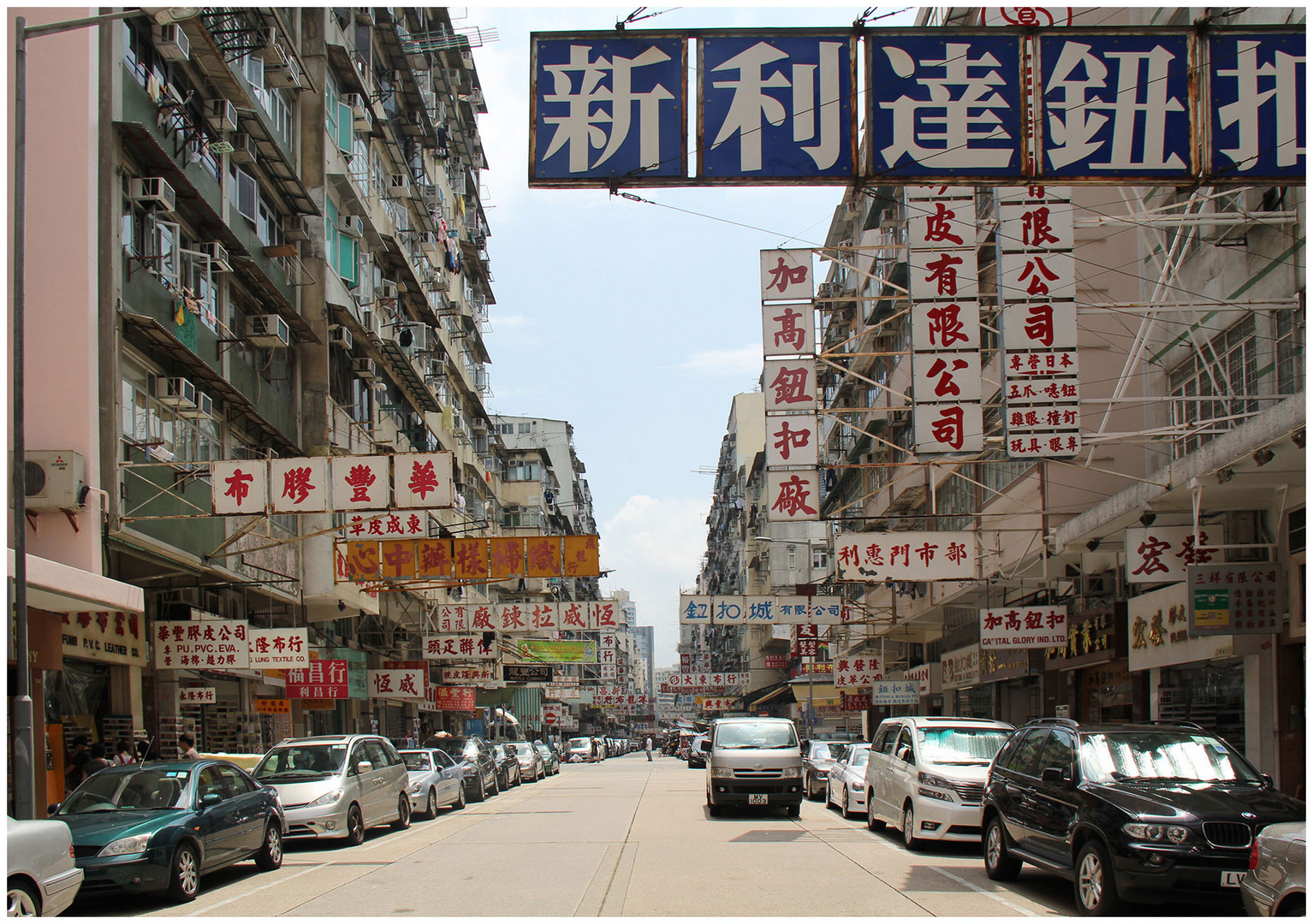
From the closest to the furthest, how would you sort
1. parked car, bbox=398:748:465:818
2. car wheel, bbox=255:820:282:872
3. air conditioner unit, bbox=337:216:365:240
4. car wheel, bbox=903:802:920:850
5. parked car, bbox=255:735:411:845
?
1. car wheel, bbox=255:820:282:872
2. car wheel, bbox=903:802:920:850
3. parked car, bbox=255:735:411:845
4. parked car, bbox=398:748:465:818
5. air conditioner unit, bbox=337:216:365:240

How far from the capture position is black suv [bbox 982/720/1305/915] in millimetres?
9891

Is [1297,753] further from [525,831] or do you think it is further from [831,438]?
[831,438]

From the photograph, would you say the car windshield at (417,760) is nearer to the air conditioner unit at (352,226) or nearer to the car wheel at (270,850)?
the car wheel at (270,850)

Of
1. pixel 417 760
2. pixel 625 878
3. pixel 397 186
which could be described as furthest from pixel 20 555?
pixel 397 186

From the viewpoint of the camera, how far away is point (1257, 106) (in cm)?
995

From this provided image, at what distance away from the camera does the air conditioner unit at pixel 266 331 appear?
27484mm

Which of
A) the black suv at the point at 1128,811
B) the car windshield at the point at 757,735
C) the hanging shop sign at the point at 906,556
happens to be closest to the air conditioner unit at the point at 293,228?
the hanging shop sign at the point at 906,556

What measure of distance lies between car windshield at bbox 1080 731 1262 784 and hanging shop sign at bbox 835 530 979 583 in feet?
39.9

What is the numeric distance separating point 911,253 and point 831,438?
35.7m

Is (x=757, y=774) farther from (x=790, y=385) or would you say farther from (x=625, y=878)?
(x=625, y=878)

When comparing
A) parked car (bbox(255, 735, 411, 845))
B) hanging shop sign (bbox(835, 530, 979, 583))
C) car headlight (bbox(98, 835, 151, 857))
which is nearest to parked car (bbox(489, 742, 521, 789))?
parked car (bbox(255, 735, 411, 845))

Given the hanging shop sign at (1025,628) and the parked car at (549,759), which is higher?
the hanging shop sign at (1025,628)

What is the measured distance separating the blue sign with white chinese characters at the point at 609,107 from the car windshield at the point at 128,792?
8.13 metres

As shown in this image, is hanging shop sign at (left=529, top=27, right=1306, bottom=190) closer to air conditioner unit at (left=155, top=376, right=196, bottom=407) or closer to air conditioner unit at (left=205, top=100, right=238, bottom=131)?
air conditioner unit at (left=155, top=376, right=196, bottom=407)
